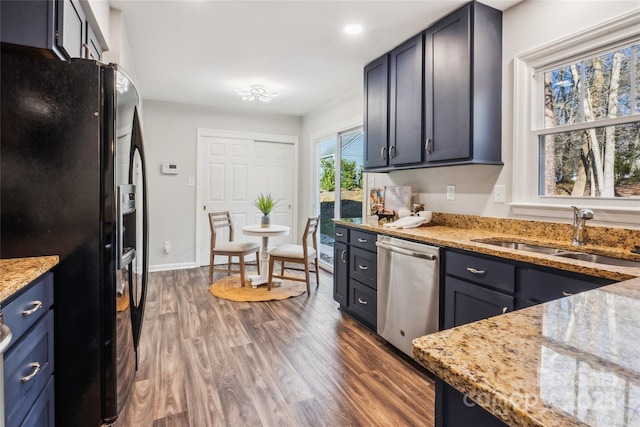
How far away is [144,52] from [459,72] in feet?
8.90

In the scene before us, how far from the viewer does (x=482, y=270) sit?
184 centimetres

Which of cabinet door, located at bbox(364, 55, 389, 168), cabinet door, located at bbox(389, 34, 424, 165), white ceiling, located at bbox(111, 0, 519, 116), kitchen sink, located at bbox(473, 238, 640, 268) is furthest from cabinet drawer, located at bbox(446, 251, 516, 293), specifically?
white ceiling, located at bbox(111, 0, 519, 116)

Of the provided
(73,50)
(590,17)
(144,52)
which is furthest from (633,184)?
(144,52)

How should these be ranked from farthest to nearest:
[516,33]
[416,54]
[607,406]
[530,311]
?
1. [416,54]
2. [516,33]
3. [530,311]
4. [607,406]

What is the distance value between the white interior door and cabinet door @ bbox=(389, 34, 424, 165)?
2.88 m

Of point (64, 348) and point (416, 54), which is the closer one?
point (64, 348)

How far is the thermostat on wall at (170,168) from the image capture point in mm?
4812

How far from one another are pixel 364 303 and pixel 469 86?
5.88 ft

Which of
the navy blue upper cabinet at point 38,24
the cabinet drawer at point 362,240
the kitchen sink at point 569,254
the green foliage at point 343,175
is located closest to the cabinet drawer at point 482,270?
the kitchen sink at point 569,254

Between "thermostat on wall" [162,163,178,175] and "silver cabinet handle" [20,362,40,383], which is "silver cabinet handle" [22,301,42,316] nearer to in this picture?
"silver cabinet handle" [20,362,40,383]

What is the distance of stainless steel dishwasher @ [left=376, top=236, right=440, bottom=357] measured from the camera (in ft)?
7.07

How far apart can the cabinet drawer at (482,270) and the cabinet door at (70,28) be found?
86.8 inches

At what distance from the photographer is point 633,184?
1849mm

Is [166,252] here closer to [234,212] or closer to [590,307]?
[234,212]
